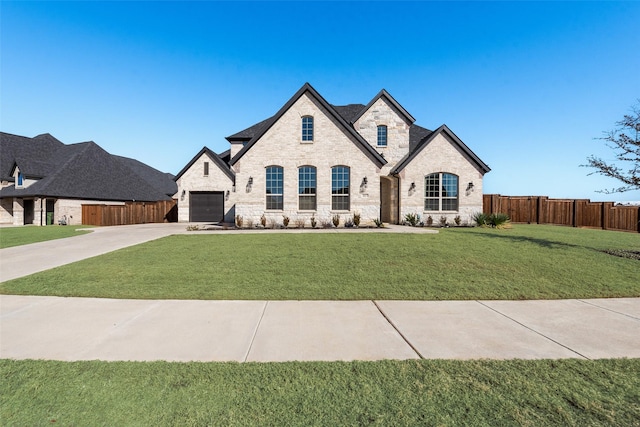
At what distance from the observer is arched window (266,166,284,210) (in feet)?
57.8

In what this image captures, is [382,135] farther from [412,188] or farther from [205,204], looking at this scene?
[205,204]

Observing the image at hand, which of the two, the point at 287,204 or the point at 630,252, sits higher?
the point at 287,204

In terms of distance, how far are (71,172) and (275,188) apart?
2449 centimetres

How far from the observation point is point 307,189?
17672mm

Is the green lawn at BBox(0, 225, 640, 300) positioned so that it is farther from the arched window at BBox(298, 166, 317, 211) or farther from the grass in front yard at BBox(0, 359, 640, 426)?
the arched window at BBox(298, 166, 317, 211)

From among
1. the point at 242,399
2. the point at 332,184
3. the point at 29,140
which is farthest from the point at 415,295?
the point at 29,140

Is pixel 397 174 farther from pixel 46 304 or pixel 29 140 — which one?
pixel 29 140

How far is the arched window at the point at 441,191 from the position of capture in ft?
62.6

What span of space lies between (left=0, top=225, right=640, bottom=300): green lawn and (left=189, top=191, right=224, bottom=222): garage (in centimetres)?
1518

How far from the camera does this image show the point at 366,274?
7027mm

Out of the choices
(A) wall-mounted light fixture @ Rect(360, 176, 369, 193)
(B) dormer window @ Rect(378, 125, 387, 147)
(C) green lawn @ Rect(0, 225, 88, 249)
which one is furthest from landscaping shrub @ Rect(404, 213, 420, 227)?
(C) green lawn @ Rect(0, 225, 88, 249)

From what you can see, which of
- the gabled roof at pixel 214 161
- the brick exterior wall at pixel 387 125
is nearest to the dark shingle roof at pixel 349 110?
the brick exterior wall at pixel 387 125

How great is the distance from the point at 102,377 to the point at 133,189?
3551cm

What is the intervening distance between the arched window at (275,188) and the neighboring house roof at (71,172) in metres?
21.3
